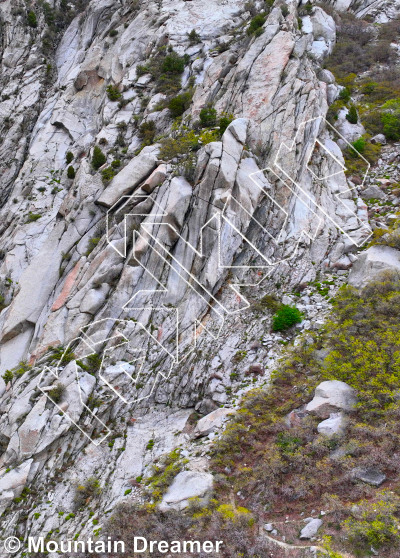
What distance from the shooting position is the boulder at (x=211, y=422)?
46.8ft

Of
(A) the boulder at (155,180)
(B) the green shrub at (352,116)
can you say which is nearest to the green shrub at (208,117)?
(A) the boulder at (155,180)

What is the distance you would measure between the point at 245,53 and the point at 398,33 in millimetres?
20890

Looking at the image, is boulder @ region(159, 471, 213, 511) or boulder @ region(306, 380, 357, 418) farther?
boulder @ region(306, 380, 357, 418)

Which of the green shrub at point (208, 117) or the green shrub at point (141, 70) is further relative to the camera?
the green shrub at point (141, 70)

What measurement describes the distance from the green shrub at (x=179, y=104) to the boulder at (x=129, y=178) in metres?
6.04

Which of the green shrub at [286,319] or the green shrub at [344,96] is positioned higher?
the green shrub at [344,96]

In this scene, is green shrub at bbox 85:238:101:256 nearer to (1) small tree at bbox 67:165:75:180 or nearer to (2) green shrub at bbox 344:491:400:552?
(1) small tree at bbox 67:165:75:180

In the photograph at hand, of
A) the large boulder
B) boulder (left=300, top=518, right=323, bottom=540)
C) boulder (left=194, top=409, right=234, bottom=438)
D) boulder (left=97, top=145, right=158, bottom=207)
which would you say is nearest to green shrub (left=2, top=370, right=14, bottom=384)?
the large boulder

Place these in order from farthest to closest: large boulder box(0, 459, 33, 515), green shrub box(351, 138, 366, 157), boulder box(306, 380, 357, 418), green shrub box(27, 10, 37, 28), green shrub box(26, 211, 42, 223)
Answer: green shrub box(27, 10, 37, 28) → green shrub box(26, 211, 42, 223) → green shrub box(351, 138, 366, 157) → large boulder box(0, 459, 33, 515) → boulder box(306, 380, 357, 418)

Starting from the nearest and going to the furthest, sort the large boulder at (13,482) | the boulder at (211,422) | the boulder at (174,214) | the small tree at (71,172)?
the boulder at (211,422), the large boulder at (13,482), the boulder at (174,214), the small tree at (71,172)

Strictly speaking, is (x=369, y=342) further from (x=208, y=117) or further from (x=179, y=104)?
(x=179, y=104)

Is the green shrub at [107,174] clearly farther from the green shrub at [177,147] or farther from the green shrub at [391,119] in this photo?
the green shrub at [391,119]

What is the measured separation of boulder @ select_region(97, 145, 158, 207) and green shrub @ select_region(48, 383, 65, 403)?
10.6 m

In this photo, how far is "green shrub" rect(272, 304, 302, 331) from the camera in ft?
54.9
